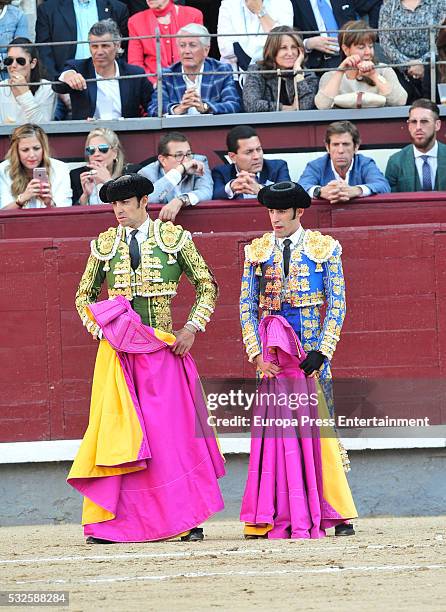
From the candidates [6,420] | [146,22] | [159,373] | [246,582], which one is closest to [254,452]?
[159,373]

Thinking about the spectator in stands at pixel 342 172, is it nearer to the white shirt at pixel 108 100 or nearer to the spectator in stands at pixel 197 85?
the spectator in stands at pixel 197 85

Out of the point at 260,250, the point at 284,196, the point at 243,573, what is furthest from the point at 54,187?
the point at 243,573

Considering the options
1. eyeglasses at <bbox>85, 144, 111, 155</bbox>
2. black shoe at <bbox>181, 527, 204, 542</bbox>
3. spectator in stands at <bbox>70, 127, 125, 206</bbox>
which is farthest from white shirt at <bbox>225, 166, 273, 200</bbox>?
black shoe at <bbox>181, 527, 204, 542</bbox>

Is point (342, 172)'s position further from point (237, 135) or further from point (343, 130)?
point (237, 135)

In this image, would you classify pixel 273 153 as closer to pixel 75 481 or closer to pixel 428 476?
pixel 428 476

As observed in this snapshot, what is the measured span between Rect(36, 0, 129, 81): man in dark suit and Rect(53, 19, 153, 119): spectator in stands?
387 mm

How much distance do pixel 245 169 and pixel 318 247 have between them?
2.14 metres

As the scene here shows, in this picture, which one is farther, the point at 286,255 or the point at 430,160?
the point at 430,160

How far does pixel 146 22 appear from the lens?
10.3 metres

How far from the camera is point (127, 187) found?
6852 millimetres

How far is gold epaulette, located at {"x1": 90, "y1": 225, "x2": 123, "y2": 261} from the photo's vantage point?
6980 millimetres

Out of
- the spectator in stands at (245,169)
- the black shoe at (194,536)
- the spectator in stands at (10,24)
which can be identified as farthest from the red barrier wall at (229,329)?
the spectator in stands at (10,24)

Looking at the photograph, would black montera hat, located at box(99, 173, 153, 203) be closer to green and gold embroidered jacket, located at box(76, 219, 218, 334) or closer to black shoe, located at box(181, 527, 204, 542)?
green and gold embroidered jacket, located at box(76, 219, 218, 334)

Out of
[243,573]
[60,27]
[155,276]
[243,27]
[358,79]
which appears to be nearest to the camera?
[243,573]
